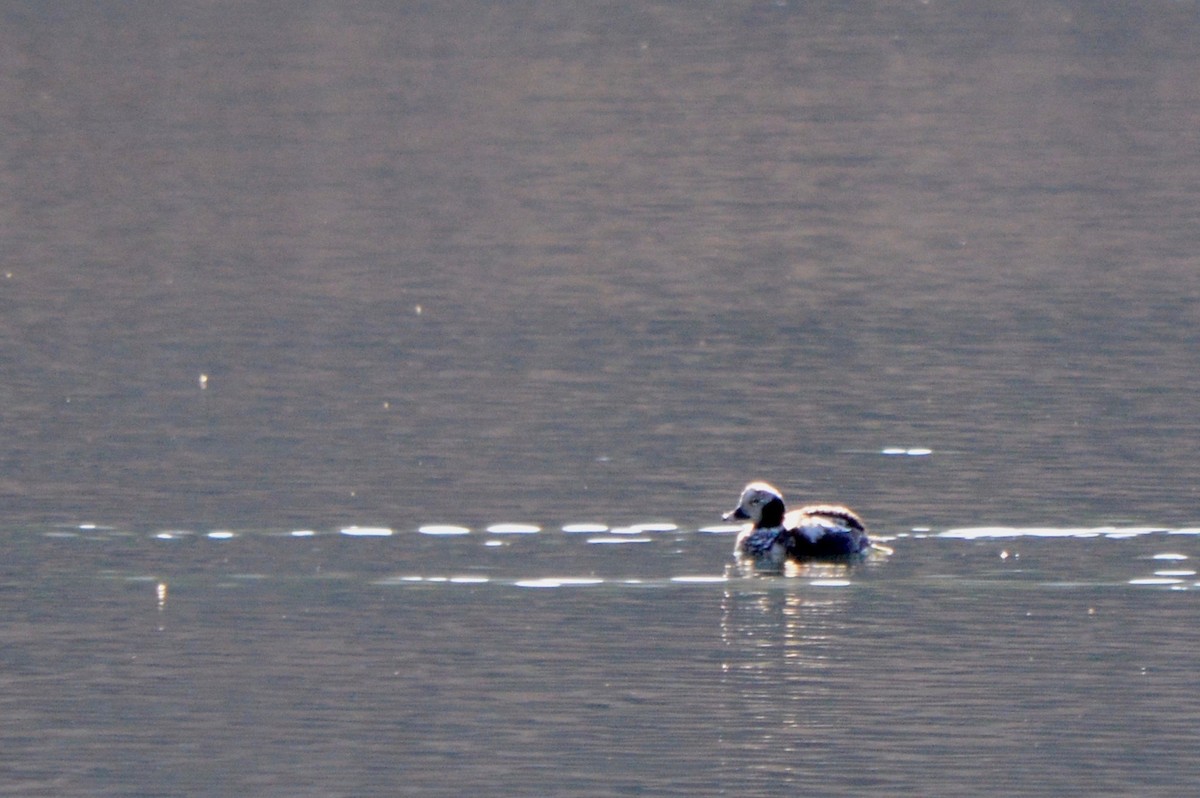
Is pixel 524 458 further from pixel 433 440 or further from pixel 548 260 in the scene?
pixel 548 260

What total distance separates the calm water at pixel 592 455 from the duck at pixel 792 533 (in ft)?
0.71

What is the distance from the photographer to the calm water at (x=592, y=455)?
38.5 ft

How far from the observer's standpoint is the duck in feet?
48.1

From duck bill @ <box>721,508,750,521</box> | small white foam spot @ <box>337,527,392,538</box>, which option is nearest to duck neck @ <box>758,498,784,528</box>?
duck bill @ <box>721,508,750,521</box>

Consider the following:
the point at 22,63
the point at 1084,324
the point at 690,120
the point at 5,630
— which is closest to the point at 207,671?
the point at 5,630

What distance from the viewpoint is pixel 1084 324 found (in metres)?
22.8

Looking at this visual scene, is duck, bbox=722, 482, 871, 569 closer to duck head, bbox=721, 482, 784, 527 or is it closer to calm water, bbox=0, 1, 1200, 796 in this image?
duck head, bbox=721, 482, 784, 527

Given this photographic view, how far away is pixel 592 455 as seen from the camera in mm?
17250

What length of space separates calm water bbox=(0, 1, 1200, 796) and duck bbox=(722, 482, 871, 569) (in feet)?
0.71

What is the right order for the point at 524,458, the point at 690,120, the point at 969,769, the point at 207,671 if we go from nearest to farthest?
the point at 969,769, the point at 207,671, the point at 524,458, the point at 690,120

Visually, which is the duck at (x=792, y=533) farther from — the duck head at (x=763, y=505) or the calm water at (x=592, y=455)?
the calm water at (x=592, y=455)

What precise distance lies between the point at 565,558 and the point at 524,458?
2.59 m

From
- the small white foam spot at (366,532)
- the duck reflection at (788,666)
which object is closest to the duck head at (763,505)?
the duck reflection at (788,666)

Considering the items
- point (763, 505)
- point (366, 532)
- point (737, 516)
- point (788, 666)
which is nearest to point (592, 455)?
point (737, 516)
